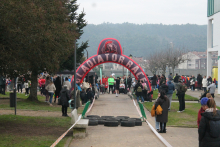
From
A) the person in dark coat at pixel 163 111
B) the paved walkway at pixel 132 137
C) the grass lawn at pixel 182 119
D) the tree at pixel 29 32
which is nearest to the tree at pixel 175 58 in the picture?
the grass lawn at pixel 182 119

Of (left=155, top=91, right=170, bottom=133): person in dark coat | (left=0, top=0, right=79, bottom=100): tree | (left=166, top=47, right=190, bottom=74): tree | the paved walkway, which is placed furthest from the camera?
(left=166, top=47, right=190, bottom=74): tree

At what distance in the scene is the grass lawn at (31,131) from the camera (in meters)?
8.78

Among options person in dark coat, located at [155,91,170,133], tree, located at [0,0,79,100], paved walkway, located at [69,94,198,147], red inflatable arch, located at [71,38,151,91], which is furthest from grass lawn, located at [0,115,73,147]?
red inflatable arch, located at [71,38,151,91]

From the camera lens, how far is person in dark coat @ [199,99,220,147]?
5.75 metres

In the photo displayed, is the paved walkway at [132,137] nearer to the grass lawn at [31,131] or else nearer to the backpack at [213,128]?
the grass lawn at [31,131]

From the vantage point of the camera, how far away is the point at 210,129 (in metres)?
5.76

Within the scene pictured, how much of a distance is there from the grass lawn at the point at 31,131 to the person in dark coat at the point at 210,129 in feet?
13.6

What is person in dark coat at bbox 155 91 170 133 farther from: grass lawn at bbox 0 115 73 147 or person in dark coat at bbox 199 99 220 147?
person in dark coat at bbox 199 99 220 147

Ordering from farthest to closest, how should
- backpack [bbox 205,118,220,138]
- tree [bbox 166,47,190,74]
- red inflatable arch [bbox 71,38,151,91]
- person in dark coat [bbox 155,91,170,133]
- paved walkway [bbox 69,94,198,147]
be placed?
tree [bbox 166,47,190,74] → red inflatable arch [bbox 71,38,151,91] → person in dark coat [bbox 155,91,170,133] → paved walkway [bbox 69,94,198,147] → backpack [bbox 205,118,220,138]

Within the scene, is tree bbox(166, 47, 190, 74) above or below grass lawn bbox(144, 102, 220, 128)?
above

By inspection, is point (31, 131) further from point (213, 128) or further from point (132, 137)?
point (213, 128)

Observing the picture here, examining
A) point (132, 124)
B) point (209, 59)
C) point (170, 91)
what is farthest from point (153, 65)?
point (132, 124)

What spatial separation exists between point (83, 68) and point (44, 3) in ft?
51.4

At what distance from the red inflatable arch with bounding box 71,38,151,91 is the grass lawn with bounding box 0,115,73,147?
13.1m
